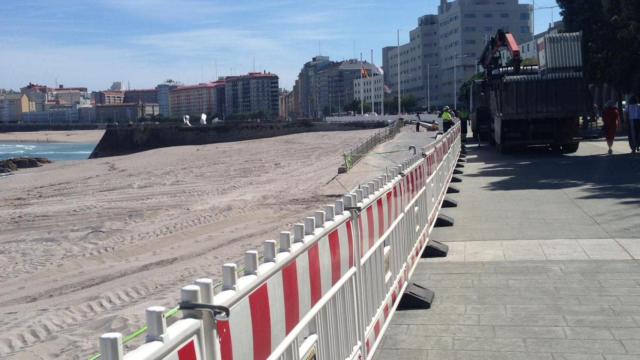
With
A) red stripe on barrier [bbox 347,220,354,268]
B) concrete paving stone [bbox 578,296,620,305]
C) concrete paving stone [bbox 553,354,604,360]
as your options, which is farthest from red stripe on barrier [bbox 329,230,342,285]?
concrete paving stone [bbox 578,296,620,305]

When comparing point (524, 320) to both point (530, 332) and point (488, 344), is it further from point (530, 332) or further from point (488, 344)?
point (488, 344)

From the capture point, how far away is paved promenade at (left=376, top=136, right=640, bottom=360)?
5574 millimetres

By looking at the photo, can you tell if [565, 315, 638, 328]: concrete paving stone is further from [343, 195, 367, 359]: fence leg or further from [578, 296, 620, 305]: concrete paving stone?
[343, 195, 367, 359]: fence leg

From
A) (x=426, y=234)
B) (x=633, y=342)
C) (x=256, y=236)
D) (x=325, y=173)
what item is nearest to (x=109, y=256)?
(x=256, y=236)

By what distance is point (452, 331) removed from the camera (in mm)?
6004

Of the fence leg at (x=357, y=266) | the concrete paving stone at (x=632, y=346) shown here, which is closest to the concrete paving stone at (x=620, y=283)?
the concrete paving stone at (x=632, y=346)

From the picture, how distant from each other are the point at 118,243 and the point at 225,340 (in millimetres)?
13606

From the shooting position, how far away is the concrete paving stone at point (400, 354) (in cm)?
537

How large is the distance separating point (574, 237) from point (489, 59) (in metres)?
20.8

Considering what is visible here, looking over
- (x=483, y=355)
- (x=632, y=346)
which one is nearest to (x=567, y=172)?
(x=632, y=346)

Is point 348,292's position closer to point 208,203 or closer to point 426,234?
point 426,234

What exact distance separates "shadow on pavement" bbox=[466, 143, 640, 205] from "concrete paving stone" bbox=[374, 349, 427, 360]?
8413 millimetres

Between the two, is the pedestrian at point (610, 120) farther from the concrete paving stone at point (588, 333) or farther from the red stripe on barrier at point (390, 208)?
the red stripe on barrier at point (390, 208)

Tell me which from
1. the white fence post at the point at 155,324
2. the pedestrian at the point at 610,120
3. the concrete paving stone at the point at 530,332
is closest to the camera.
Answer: the white fence post at the point at 155,324
